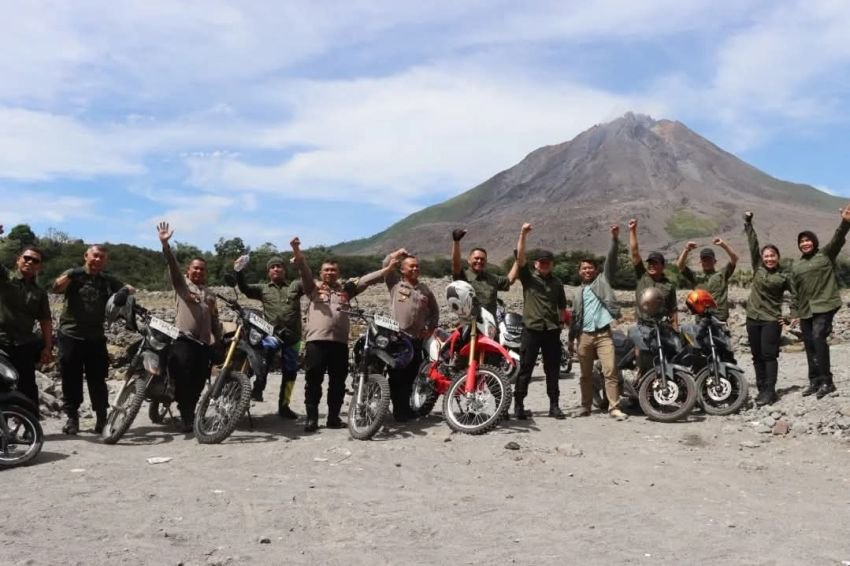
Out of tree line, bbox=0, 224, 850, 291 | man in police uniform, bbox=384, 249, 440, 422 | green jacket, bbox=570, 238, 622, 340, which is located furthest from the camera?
tree line, bbox=0, 224, 850, 291

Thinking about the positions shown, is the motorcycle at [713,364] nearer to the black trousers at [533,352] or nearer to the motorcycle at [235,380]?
the black trousers at [533,352]

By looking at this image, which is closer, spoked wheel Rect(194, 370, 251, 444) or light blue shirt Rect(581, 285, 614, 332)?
spoked wheel Rect(194, 370, 251, 444)

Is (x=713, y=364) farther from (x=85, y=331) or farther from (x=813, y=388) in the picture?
(x=85, y=331)

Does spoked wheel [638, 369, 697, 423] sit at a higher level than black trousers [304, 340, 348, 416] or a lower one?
lower

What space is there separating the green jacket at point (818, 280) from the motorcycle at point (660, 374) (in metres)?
1.22

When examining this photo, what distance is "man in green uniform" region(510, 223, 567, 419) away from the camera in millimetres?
7523

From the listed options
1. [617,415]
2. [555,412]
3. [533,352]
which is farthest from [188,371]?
[617,415]

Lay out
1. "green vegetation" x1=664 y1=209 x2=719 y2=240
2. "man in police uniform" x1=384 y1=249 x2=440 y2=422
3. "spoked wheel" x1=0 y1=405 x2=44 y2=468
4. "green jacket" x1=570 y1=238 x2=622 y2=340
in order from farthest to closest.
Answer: "green vegetation" x1=664 y1=209 x2=719 y2=240, "green jacket" x1=570 y1=238 x2=622 y2=340, "man in police uniform" x1=384 y1=249 x2=440 y2=422, "spoked wheel" x1=0 y1=405 x2=44 y2=468

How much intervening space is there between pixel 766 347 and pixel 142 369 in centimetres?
615

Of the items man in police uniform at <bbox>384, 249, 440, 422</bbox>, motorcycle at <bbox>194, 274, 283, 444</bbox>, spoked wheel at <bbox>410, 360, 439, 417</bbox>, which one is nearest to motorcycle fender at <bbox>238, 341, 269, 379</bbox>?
motorcycle at <bbox>194, 274, 283, 444</bbox>

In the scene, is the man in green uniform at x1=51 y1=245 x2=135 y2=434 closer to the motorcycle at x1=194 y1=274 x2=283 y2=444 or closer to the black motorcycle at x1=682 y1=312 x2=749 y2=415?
the motorcycle at x1=194 y1=274 x2=283 y2=444

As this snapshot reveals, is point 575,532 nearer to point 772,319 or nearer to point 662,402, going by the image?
point 662,402

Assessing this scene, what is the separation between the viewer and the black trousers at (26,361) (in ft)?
21.7

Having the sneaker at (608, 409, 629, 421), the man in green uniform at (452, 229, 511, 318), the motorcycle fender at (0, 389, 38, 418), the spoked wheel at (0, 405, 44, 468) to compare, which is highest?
the man in green uniform at (452, 229, 511, 318)
